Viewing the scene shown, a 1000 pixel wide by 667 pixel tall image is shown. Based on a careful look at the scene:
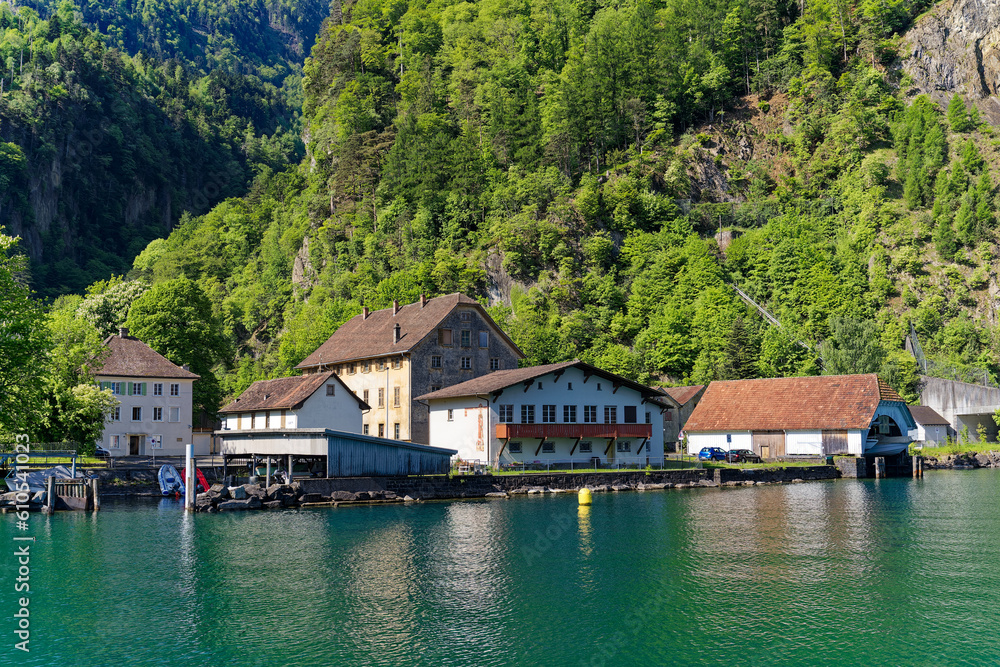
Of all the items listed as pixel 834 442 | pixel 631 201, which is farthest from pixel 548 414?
pixel 631 201

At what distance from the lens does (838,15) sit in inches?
5074

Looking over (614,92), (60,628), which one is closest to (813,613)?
(60,628)

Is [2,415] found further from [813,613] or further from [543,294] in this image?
[543,294]

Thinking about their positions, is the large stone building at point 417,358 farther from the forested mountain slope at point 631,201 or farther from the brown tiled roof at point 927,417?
the brown tiled roof at point 927,417

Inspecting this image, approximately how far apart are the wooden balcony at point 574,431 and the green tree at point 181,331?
35710 mm

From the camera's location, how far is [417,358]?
2657 inches

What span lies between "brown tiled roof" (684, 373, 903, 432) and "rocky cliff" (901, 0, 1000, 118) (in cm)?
6681

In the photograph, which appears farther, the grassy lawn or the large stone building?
the grassy lawn

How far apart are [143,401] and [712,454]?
159 feet

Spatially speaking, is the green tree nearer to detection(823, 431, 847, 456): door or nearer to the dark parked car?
the dark parked car

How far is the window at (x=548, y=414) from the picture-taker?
197ft

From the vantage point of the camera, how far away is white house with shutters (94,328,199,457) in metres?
66.0

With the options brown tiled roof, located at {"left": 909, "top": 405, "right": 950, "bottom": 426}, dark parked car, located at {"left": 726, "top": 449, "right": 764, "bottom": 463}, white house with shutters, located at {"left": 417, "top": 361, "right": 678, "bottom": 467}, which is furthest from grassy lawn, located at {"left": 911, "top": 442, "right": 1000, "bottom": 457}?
white house with shutters, located at {"left": 417, "top": 361, "right": 678, "bottom": 467}

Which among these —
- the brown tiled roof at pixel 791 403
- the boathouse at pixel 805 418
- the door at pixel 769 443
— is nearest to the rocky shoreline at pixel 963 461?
the boathouse at pixel 805 418
